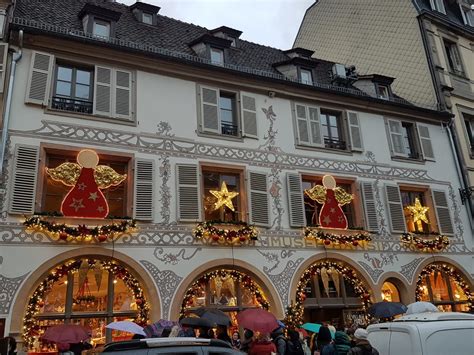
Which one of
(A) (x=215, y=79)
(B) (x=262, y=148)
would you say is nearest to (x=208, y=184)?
(B) (x=262, y=148)

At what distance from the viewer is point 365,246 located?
14.1 metres

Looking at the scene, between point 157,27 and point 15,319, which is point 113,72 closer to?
point 157,27

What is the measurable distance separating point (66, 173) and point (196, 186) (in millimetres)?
3233

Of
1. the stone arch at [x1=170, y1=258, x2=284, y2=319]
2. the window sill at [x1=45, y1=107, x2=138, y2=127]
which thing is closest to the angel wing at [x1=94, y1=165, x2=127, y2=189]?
the window sill at [x1=45, y1=107, x2=138, y2=127]

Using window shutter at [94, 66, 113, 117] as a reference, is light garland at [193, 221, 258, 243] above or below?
below

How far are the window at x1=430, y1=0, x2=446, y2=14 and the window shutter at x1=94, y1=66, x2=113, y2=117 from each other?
15.7 meters

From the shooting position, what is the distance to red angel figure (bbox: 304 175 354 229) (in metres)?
13.7

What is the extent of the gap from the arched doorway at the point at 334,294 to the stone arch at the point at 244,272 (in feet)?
4.25

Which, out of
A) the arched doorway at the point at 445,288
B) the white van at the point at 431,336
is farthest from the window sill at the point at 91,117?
the arched doorway at the point at 445,288

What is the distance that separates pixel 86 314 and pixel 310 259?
6.08 metres

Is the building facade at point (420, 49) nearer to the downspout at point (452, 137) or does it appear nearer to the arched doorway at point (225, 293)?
the downspout at point (452, 137)

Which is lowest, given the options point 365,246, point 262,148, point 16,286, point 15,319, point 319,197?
point 15,319

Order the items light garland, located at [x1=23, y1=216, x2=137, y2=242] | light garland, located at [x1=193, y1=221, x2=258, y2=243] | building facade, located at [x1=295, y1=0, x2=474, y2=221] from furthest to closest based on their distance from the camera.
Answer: building facade, located at [x1=295, y1=0, x2=474, y2=221], light garland, located at [x1=193, y1=221, x2=258, y2=243], light garland, located at [x1=23, y1=216, x2=137, y2=242]

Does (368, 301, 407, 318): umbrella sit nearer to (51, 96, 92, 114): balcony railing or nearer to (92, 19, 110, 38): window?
(51, 96, 92, 114): balcony railing
